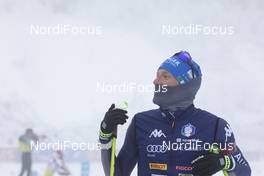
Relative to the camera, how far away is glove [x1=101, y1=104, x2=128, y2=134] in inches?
53.3

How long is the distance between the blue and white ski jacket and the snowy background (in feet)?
2.43

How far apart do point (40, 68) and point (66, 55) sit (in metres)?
0.11

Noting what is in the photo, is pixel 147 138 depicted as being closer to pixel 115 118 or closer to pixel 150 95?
pixel 115 118

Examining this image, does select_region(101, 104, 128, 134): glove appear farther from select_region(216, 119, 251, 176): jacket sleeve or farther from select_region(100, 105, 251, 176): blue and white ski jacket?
select_region(216, 119, 251, 176): jacket sleeve

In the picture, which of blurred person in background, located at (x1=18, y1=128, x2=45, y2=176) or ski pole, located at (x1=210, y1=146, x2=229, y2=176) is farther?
blurred person in background, located at (x1=18, y1=128, x2=45, y2=176)

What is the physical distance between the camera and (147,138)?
1.38m

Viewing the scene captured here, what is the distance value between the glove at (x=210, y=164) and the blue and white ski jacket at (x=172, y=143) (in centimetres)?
2

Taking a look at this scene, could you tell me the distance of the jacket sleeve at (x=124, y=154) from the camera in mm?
1388

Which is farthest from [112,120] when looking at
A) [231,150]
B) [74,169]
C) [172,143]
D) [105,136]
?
[74,169]

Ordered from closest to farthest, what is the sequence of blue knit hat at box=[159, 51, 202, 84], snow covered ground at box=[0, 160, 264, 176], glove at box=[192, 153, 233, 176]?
1. glove at box=[192, 153, 233, 176]
2. blue knit hat at box=[159, 51, 202, 84]
3. snow covered ground at box=[0, 160, 264, 176]

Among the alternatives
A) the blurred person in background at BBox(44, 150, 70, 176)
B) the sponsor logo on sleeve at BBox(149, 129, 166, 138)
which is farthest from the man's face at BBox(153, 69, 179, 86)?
the blurred person in background at BBox(44, 150, 70, 176)

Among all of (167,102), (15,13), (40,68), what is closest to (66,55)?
(40,68)

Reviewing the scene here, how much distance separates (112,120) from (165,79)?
7.2 inches

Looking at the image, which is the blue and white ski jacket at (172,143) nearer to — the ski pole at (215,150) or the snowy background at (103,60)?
the ski pole at (215,150)
